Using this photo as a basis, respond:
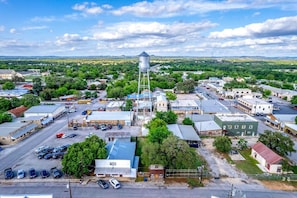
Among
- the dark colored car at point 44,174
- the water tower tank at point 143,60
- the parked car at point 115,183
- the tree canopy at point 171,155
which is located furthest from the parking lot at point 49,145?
the tree canopy at point 171,155

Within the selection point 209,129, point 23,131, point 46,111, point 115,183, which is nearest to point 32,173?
point 115,183

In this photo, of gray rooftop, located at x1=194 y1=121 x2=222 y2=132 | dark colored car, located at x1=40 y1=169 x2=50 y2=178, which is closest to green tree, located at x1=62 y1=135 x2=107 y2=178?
dark colored car, located at x1=40 y1=169 x2=50 y2=178

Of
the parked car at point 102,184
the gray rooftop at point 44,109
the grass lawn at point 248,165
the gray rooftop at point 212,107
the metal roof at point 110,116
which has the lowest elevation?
the grass lawn at point 248,165

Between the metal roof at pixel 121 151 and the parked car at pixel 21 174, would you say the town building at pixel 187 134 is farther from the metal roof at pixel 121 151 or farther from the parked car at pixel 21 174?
the parked car at pixel 21 174

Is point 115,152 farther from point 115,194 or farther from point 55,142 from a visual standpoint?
point 55,142

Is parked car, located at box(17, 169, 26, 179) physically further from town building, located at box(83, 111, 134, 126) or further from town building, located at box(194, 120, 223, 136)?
town building, located at box(194, 120, 223, 136)

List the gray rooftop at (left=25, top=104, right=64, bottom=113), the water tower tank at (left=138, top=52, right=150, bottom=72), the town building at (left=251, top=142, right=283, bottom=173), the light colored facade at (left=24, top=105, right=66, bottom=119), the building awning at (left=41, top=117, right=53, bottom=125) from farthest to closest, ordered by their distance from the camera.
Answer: the gray rooftop at (left=25, top=104, right=64, bottom=113) → the light colored facade at (left=24, top=105, right=66, bottom=119) → the building awning at (left=41, top=117, right=53, bottom=125) → the water tower tank at (left=138, top=52, right=150, bottom=72) → the town building at (left=251, top=142, right=283, bottom=173)

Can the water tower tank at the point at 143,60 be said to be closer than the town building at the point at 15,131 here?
No
